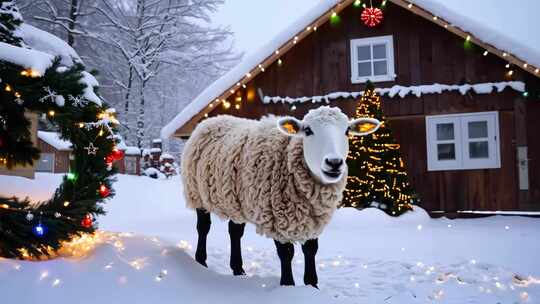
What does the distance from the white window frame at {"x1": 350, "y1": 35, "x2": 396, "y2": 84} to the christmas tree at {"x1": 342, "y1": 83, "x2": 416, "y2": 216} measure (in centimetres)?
153

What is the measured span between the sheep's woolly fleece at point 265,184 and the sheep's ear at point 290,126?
14 centimetres

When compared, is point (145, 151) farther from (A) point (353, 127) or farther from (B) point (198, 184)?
(A) point (353, 127)

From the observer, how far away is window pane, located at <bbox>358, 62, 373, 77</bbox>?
923cm

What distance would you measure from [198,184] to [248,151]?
916 mm

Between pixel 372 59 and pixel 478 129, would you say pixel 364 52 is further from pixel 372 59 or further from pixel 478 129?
pixel 478 129

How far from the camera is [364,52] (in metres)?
9.29

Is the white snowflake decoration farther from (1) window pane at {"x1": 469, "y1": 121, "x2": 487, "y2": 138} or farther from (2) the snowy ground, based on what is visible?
(1) window pane at {"x1": 469, "y1": 121, "x2": 487, "y2": 138}

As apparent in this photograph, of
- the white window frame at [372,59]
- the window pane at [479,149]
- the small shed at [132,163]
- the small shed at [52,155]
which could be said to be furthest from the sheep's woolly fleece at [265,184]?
the small shed at [132,163]

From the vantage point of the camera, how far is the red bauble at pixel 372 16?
892 centimetres

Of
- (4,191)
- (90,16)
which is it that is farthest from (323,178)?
(90,16)

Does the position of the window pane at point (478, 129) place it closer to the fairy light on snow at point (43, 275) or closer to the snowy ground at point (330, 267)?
the snowy ground at point (330, 267)

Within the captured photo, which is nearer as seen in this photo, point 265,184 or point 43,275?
point 43,275

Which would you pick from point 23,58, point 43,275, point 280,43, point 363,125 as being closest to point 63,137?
point 23,58

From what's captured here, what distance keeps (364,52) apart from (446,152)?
298 centimetres
